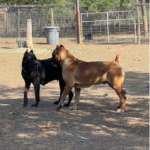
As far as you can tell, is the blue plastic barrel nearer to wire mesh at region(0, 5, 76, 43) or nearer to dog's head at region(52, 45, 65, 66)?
wire mesh at region(0, 5, 76, 43)

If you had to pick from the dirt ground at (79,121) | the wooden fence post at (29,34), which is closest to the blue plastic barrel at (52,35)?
the wooden fence post at (29,34)

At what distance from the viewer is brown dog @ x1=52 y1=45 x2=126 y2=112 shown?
20.7 ft

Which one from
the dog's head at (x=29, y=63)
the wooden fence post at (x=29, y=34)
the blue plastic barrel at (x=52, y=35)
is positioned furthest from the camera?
the blue plastic barrel at (x=52, y=35)

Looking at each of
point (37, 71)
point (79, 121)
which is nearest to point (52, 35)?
point (37, 71)

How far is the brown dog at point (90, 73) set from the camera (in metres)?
6.30

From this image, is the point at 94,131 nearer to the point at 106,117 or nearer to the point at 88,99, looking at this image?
the point at 106,117

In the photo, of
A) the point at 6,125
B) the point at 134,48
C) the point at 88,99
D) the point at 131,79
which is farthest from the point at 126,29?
the point at 6,125

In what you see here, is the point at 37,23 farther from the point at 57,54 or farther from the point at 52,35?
the point at 57,54

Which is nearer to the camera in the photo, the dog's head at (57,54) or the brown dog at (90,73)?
the brown dog at (90,73)

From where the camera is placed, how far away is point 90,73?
641cm

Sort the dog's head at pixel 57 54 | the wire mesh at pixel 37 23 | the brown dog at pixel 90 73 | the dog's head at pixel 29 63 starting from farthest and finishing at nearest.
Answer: the wire mesh at pixel 37 23 → the dog's head at pixel 29 63 → the dog's head at pixel 57 54 → the brown dog at pixel 90 73

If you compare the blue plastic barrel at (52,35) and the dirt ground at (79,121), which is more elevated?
the blue plastic barrel at (52,35)

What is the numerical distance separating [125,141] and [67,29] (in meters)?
21.4

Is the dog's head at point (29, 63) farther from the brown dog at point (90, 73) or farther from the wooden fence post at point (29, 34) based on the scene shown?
the wooden fence post at point (29, 34)
